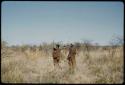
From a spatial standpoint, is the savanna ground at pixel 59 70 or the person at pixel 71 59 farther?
the person at pixel 71 59

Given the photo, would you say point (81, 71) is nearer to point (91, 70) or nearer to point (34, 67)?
point (91, 70)

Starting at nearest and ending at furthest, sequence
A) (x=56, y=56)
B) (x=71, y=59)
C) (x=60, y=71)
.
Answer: (x=60, y=71) → (x=71, y=59) → (x=56, y=56)

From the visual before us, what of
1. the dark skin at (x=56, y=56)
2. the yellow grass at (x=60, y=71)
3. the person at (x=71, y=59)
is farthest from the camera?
the dark skin at (x=56, y=56)

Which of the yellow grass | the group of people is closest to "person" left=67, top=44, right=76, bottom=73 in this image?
the group of people

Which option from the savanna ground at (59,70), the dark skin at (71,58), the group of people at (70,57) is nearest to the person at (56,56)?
the group of people at (70,57)

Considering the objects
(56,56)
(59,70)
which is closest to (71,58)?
(56,56)

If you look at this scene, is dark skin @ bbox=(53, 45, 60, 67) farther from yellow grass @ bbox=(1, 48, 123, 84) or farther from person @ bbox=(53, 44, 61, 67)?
yellow grass @ bbox=(1, 48, 123, 84)

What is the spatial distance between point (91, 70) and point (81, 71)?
12.2 inches

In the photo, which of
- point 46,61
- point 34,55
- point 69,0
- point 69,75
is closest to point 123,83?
point 69,0

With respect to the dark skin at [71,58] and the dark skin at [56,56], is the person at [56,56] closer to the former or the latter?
the dark skin at [56,56]

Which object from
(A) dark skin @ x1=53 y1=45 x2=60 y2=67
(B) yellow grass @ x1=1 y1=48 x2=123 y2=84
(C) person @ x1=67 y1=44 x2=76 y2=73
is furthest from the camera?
(A) dark skin @ x1=53 y1=45 x2=60 y2=67

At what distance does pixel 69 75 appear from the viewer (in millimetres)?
8062

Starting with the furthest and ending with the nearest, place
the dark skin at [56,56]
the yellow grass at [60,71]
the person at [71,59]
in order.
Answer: the dark skin at [56,56]
the person at [71,59]
the yellow grass at [60,71]

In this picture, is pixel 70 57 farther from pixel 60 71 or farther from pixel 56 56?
pixel 60 71
